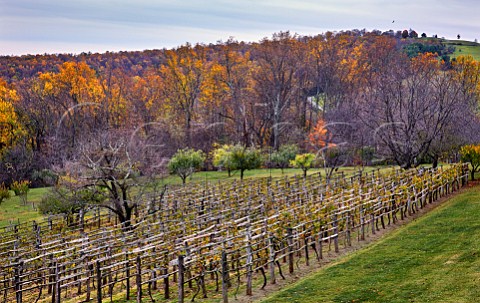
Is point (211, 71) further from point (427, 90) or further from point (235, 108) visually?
point (427, 90)

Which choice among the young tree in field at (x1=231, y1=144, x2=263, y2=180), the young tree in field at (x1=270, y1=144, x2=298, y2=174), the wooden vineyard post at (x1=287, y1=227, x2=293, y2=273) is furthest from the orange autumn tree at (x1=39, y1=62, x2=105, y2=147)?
the wooden vineyard post at (x1=287, y1=227, x2=293, y2=273)

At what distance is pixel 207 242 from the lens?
62.5 ft

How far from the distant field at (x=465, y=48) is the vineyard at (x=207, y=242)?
80.8 meters

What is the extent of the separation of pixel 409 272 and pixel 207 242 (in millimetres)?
6414

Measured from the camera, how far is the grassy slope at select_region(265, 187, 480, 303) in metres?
Answer: 14.4

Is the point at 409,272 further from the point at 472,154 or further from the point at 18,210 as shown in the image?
the point at 18,210

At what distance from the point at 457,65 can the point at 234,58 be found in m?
24.5

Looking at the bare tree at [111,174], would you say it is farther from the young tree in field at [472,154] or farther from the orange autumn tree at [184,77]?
the orange autumn tree at [184,77]

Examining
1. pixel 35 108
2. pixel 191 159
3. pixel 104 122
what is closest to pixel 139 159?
pixel 191 159

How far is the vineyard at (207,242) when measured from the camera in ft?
56.0

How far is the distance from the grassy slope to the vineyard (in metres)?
1.52

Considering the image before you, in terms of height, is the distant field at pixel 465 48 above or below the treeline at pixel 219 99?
above

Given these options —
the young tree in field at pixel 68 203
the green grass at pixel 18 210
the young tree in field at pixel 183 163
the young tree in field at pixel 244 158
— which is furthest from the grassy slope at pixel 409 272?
the young tree in field at pixel 183 163

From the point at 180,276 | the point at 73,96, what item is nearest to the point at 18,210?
the point at 180,276
